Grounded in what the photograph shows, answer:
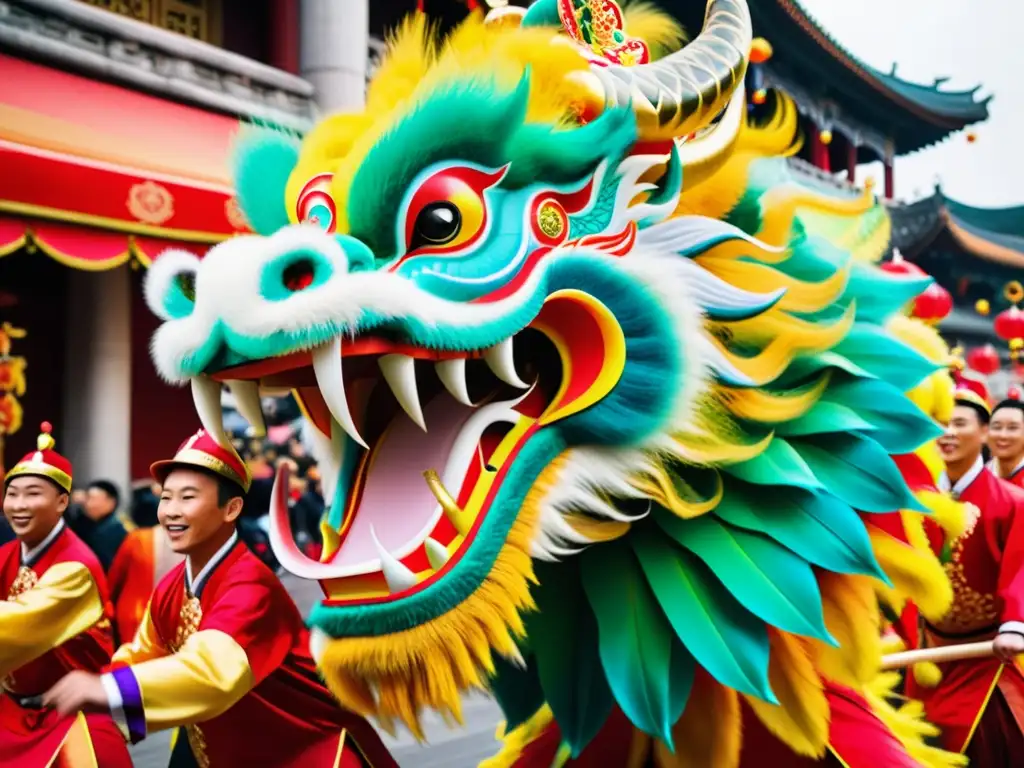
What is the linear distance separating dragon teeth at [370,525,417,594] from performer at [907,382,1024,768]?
1463 mm

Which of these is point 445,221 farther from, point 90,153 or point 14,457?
point 14,457

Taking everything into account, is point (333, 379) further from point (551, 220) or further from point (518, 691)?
point (518, 691)

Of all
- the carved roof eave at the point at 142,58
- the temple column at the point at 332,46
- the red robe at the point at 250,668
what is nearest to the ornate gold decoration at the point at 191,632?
the red robe at the point at 250,668

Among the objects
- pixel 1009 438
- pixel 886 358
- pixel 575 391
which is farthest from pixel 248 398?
pixel 1009 438

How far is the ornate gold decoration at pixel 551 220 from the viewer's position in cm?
153

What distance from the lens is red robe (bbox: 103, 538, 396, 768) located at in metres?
1.91

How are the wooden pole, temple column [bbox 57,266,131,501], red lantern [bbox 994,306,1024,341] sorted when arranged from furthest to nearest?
red lantern [bbox 994,306,1024,341] → temple column [bbox 57,266,131,501] → the wooden pole

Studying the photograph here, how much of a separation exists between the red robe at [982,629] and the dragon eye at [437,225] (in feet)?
4.98

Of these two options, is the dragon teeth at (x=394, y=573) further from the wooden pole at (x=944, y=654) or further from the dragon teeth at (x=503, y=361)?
the wooden pole at (x=944, y=654)

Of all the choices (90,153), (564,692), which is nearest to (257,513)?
Answer: (90,153)

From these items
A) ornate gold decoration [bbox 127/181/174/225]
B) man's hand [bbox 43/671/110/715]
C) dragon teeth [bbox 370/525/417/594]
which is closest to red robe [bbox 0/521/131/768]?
man's hand [bbox 43/671/110/715]

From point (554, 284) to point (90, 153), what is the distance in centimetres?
497

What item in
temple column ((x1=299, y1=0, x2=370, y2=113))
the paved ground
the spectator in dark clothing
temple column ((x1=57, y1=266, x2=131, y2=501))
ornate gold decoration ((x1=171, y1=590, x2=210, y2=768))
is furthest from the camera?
temple column ((x1=299, y1=0, x2=370, y2=113))

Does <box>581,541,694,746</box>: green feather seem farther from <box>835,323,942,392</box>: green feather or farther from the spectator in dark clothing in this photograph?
the spectator in dark clothing
